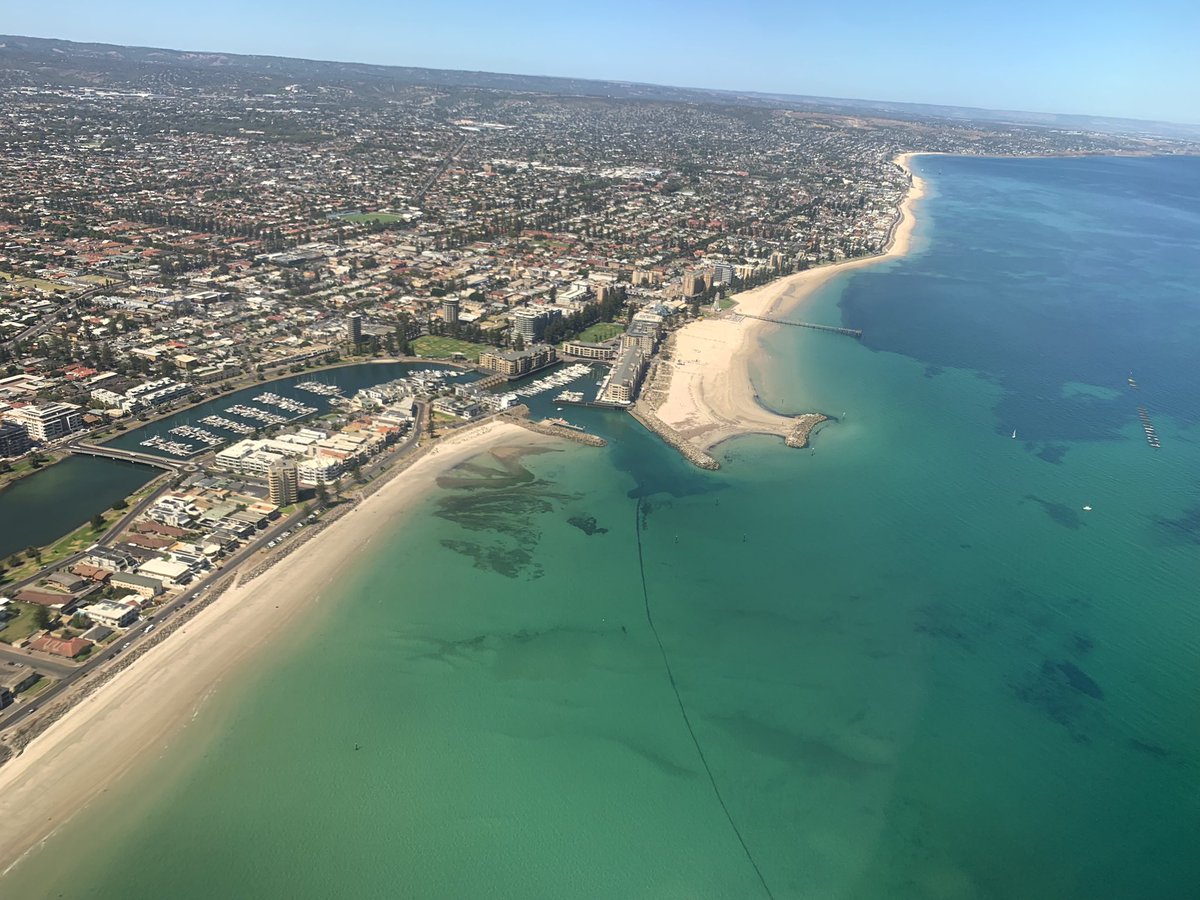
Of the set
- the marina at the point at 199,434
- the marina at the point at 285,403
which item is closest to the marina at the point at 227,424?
the marina at the point at 199,434

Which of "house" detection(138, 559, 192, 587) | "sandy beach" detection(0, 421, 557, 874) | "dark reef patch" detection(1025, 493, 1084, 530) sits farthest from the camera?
"dark reef patch" detection(1025, 493, 1084, 530)

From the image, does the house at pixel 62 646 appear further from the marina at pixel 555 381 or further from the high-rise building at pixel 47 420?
the marina at pixel 555 381

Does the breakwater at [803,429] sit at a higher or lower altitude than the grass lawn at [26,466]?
higher

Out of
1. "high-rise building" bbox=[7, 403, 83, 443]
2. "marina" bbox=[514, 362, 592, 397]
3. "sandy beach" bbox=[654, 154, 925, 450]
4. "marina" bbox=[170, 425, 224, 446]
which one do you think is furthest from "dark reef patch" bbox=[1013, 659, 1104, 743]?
"high-rise building" bbox=[7, 403, 83, 443]

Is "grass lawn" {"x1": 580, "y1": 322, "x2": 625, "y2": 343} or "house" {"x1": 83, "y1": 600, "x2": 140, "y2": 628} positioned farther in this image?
"grass lawn" {"x1": 580, "y1": 322, "x2": 625, "y2": 343}

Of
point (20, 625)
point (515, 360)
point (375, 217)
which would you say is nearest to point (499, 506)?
point (515, 360)

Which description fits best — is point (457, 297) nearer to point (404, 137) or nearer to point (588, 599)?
point (588, 599)

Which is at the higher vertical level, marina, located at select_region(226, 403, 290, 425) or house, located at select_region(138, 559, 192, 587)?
house, located at select_region(138, 559, 192, 587)

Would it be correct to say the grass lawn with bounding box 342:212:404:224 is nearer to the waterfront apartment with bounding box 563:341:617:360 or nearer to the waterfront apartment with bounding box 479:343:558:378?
the waterfront apartment with bounding box 563:341:617:360
